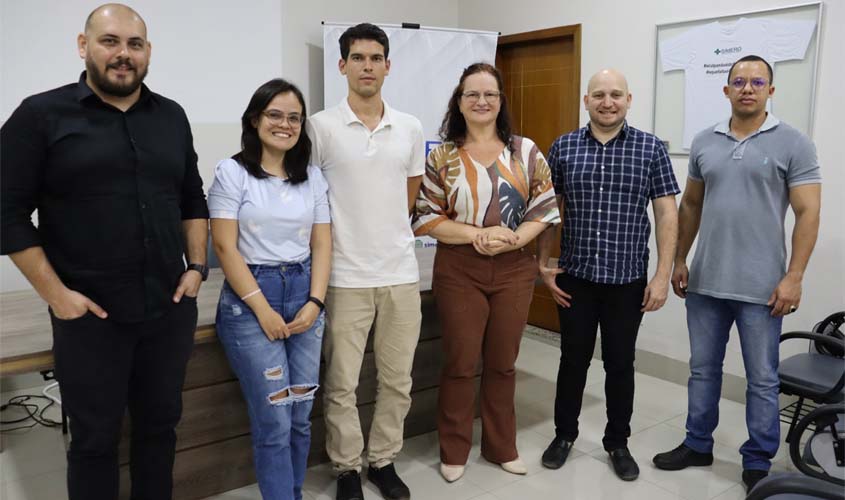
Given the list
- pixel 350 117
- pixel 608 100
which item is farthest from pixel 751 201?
pixel 350 117

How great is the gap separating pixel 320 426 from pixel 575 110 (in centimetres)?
271

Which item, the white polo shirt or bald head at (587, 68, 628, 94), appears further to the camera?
bald head at (587, 68, 628, 94)

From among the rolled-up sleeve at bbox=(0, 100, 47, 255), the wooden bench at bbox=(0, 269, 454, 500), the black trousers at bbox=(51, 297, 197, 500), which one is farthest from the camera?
the wooden bench at bbox=(0, 269, 454, 500)

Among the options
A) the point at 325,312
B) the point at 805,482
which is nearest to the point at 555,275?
the point at 325,312

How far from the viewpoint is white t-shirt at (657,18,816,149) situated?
10.2ft

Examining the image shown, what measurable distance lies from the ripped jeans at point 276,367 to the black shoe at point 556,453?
3.52 feet

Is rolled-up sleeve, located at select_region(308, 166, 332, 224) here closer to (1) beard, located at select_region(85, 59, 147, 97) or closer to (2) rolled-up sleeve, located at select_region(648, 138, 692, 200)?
(1) beard, located at select_region(85, 59, 147, 97)

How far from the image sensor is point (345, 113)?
7.18 feet

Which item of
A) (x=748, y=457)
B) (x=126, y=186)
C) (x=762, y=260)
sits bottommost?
(x=748, y=457)

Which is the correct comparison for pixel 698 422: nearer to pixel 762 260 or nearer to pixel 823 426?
Result: pixel 823 426

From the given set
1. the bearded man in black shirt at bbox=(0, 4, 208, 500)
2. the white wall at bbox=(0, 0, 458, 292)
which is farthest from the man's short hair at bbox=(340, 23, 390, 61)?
the white wall at bbox=(0, 0, 458, 292)

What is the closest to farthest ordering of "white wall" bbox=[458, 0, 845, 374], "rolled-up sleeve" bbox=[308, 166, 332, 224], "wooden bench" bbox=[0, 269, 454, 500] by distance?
"rolled-up sleeve" bbox=[308, 166, 332, 224]
"wooden bench" bbox=[0, 269, 454, 500]
"white wall" bbox=[458, 0, 845, 374]

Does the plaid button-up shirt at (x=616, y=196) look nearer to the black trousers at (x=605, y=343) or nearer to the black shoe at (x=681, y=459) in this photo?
the black trousers at (x=605, y=343)

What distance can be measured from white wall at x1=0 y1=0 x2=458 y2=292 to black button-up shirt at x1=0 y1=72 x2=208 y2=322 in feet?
6.39
